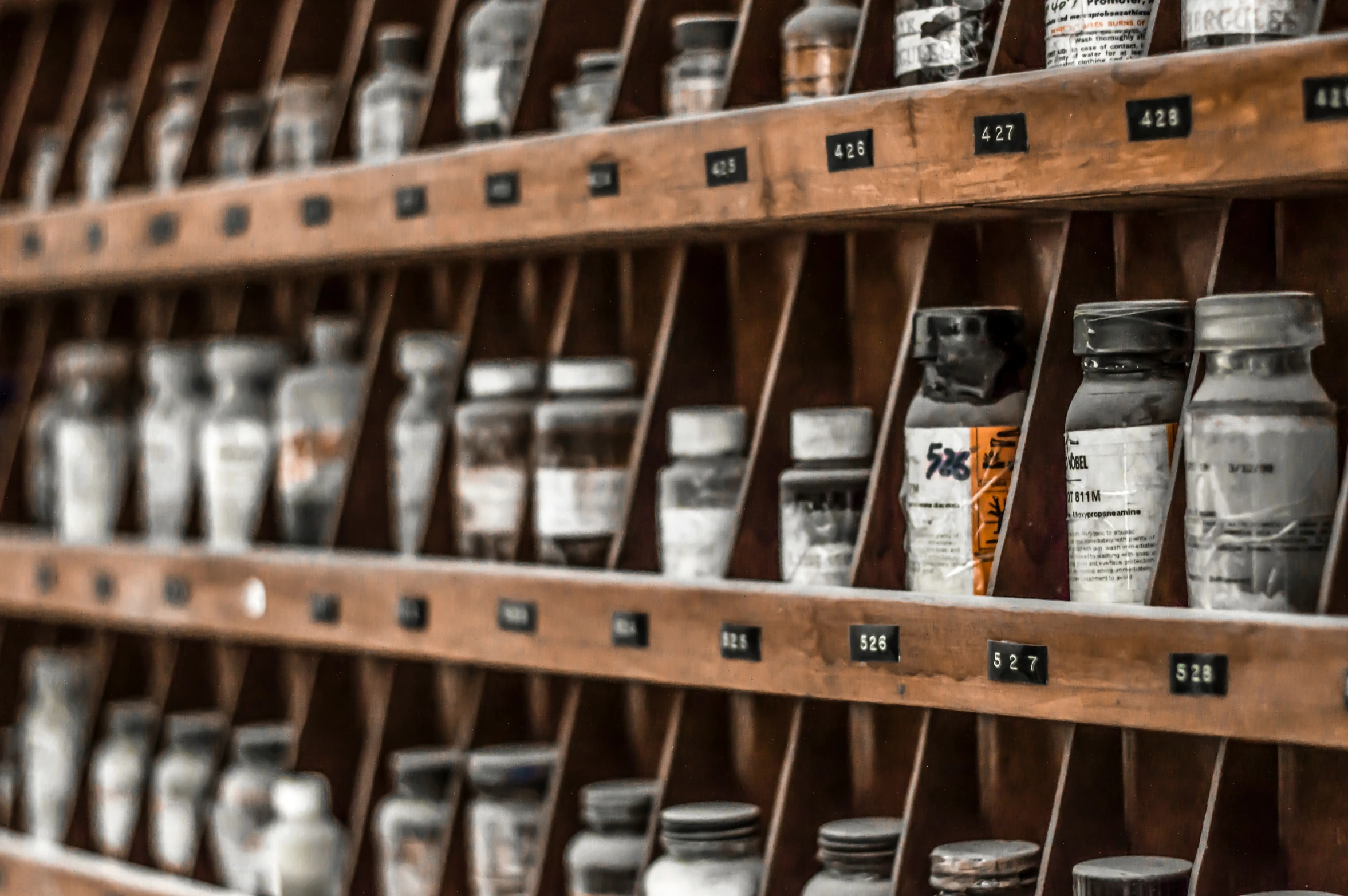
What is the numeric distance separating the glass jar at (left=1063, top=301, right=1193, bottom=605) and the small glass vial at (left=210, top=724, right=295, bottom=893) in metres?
1.04

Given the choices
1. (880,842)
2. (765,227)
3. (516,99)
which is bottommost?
(880,842)

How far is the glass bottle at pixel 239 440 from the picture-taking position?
2.03 meters

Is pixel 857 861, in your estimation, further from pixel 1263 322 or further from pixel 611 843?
pixel 1263 322

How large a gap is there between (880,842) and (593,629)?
305mm

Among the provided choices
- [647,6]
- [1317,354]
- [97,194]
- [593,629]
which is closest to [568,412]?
[593,629]

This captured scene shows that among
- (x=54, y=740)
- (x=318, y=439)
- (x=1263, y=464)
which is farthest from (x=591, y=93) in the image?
(x=54, y=740)

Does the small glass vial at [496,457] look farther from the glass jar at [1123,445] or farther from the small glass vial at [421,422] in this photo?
the glass jar at [1123,445]

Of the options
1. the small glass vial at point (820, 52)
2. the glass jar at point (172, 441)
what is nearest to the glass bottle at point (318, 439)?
the glass jar at point (172, 441)

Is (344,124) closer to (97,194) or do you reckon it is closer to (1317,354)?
(97,194)

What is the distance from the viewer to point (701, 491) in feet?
5.09

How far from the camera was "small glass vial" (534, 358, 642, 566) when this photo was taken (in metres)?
1.65

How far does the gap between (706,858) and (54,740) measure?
3.71 ft

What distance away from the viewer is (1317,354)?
126cm

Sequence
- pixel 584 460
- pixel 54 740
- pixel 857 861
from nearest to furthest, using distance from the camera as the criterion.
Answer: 1. pixel 857 861
2. pixel 584 460
3. pixel 54 740
